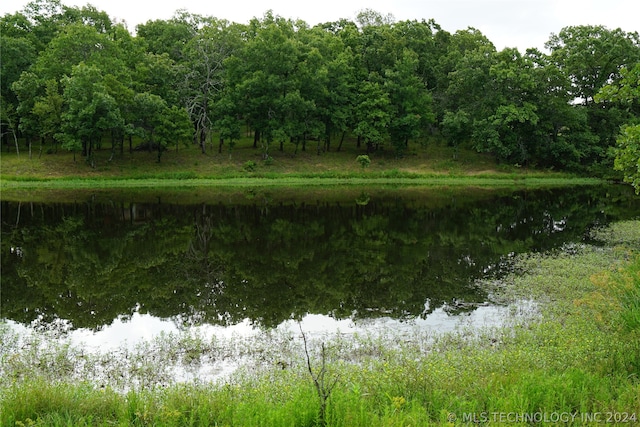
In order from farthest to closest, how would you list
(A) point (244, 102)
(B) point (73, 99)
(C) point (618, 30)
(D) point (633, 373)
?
(C) point (618, 30), (A) point (244, 102), (B) point (73, 99), (D) point (633, 373)

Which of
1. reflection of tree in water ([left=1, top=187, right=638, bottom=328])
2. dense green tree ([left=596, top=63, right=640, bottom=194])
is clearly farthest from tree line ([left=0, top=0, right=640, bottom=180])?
dense green tree ([left=596, top=63, right=640, bottom=194])

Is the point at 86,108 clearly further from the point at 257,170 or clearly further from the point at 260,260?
the point at 260,260

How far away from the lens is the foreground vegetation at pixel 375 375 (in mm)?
5449

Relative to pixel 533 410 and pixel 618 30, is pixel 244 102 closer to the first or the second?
pixel 618 30

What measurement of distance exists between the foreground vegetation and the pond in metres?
1.00

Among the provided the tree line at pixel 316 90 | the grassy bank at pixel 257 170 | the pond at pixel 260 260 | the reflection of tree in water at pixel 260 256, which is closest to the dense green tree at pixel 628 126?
the pond at pixel 260 260

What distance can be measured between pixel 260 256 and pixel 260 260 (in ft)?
2.08

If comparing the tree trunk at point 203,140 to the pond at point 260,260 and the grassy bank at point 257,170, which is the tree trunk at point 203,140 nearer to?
the grassy bank at point 257,170

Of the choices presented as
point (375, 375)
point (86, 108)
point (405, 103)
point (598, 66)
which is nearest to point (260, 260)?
point (375, 375)

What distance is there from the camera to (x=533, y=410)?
18.0 feet

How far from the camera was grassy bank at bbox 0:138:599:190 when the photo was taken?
44.6m

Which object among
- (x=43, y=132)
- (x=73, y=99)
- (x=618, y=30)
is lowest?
(x=43, y=132)

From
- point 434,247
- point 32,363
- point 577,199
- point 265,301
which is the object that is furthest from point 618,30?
point 32,363

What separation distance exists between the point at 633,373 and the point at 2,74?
6193 cm
